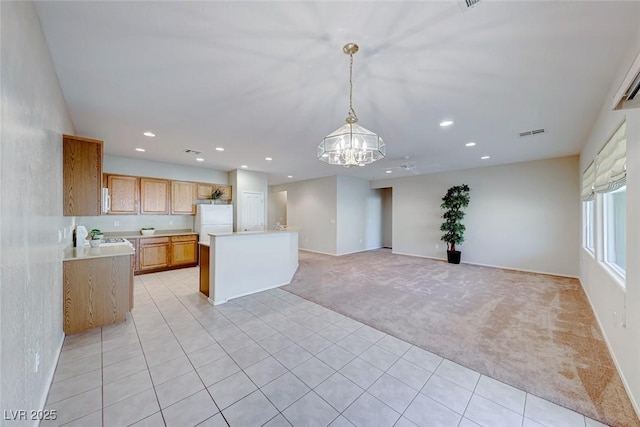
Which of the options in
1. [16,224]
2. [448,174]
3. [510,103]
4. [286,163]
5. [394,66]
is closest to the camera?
[16,224]

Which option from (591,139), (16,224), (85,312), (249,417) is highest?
(591,139)

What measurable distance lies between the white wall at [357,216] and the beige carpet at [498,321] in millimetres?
2304

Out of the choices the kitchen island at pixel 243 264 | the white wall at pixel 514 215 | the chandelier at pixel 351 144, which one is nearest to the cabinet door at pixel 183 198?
the kitchen island at pixel 243 264

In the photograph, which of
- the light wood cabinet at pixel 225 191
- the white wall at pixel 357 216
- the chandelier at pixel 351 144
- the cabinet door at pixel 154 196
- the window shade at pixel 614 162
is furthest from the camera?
the white wall at pixel 357 216

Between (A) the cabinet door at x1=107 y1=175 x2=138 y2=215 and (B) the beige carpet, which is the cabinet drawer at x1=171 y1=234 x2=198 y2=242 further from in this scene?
(B) the beige carpet

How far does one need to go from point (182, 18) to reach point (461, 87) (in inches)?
98.6

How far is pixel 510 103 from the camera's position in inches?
110

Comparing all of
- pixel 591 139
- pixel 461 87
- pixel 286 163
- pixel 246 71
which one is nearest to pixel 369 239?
pixel 286 163

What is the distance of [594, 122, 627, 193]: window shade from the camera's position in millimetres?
2104

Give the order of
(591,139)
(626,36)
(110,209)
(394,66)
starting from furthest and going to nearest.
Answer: (110,209) < (591,139) < (394,66) < (626,36)

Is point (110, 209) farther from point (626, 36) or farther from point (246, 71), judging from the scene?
point (626, 36)

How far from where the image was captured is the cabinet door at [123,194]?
17.1 feet

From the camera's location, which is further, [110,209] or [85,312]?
[110,209]

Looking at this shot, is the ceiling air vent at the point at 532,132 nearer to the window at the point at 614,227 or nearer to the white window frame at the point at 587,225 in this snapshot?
the window at the point at 614,227
